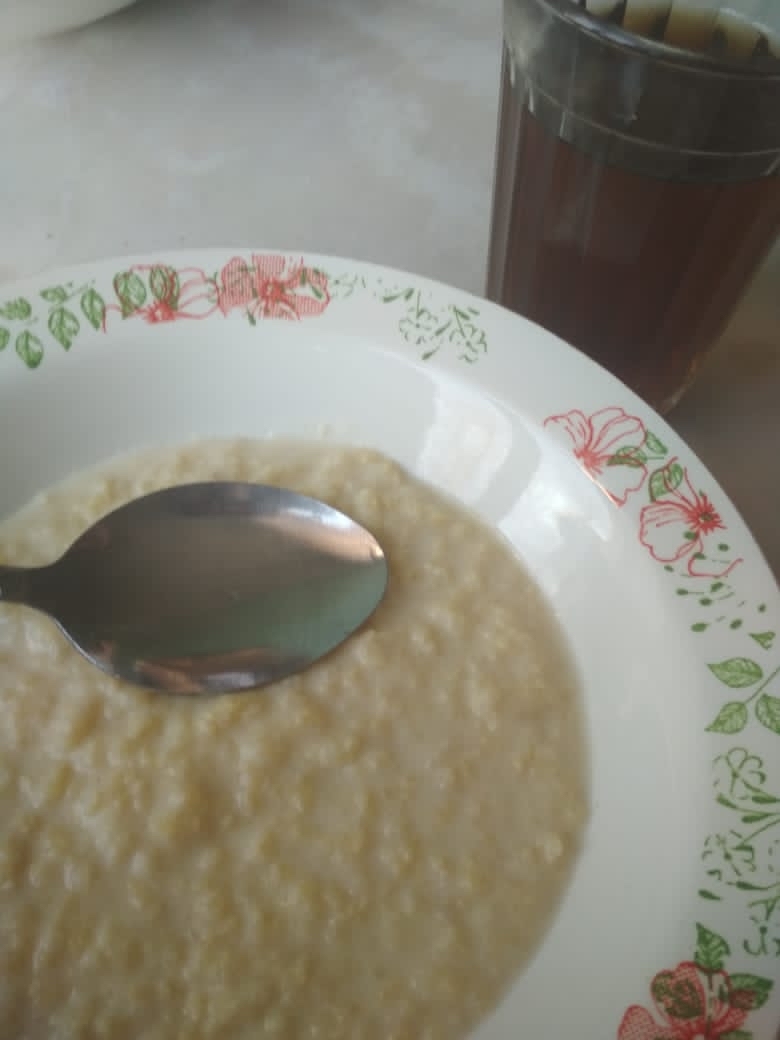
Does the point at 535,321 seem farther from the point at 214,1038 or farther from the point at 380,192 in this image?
the point at 214,1038

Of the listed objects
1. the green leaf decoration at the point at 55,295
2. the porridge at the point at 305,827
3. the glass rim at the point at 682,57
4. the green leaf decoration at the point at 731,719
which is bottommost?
the porridge at the point at 305,827

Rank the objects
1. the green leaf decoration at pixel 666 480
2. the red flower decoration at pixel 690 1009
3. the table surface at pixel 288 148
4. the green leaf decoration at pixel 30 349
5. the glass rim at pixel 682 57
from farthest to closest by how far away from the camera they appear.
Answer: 1. the table surface at pixel 288 148
2. the green leaf decoration at pixel 30 349
3. the green leaf decoration at pixel 666 480
4. the glass rim at pixel 682 57
5. the red flower decoration at pixel 690 1009

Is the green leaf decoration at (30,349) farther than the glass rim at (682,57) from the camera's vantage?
Yes

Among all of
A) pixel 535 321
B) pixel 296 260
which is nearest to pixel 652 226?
pixel 535 321

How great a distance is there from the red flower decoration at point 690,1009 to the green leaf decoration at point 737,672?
0.19 metres

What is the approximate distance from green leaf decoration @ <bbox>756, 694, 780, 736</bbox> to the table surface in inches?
14.2

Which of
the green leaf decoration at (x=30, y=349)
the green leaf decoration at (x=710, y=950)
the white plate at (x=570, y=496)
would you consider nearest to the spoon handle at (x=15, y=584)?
the white plate at (x=570, y=496)

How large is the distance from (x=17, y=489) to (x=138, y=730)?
0.29 meters

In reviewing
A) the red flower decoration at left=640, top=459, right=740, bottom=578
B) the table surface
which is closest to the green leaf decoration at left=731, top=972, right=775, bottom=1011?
the red flower decoration at left=640, top=459, right=740, bottom=578

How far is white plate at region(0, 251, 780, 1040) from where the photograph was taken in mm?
562

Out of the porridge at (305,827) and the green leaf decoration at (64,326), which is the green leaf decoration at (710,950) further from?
the green leaf decoration at (64,326)

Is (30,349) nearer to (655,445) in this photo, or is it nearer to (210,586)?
(210,586)

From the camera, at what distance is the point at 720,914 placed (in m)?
0.55

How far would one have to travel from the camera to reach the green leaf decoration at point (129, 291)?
0.87 meters
